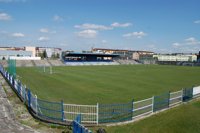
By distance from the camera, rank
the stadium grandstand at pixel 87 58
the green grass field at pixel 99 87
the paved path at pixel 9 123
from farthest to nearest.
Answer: the stadium grandstand at pixel 87 58 → the green grass field at pixel 99 87 → the paved path at pixel 9 123

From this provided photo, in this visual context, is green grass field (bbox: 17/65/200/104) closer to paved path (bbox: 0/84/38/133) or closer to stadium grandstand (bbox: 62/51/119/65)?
paved path (bbox: 0/84/38/133)

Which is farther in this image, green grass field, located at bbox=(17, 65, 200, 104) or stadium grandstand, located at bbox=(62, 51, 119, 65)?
stadium grandstand, located at bbox=(62, 51, 119, 65)

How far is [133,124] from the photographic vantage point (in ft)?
42.9

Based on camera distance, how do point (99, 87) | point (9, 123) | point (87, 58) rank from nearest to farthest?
point (9, 123) < point (99, 87) < point (87, 58)

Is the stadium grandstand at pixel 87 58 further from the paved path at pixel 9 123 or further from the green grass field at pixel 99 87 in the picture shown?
the paved path at pixel 9 123

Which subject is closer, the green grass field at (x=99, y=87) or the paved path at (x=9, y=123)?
the paved path at (x=9, y=123)

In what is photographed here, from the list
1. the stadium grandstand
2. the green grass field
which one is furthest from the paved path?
the stadium grandstand

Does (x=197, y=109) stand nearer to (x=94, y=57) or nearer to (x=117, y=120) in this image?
(x=117, y=120)

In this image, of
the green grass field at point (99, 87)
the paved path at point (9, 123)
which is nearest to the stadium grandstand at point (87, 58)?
the green grass field at point (99, 87)

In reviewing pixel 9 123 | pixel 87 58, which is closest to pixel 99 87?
pixel 9 123

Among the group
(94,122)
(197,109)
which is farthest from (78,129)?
(197,109)

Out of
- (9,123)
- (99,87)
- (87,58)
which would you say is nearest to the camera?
(9,123)

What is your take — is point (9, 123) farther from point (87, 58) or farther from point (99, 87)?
point (87, 58)

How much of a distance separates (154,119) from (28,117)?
27.5ft
